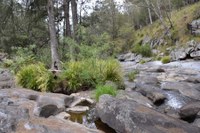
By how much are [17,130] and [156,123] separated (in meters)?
2.06

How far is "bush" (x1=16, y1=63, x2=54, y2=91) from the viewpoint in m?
7.66

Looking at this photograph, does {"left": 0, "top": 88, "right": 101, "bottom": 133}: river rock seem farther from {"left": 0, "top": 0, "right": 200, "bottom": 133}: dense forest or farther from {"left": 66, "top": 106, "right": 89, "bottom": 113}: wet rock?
{"left": 66, "top": 106, "right": 89, "bottom": 113}: wet rock

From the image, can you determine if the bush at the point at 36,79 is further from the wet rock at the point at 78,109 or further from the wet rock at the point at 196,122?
the wet rock at the point at 196,122

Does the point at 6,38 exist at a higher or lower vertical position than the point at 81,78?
higher

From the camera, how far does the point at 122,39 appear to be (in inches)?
1463

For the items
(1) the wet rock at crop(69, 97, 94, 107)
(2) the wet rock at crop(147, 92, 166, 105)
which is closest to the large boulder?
(1) the wet rock at crop(69, 97, 94, 107)

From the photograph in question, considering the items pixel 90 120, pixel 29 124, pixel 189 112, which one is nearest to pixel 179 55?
pixel 189 112

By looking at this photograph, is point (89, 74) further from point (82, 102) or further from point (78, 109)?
point (78, 109)

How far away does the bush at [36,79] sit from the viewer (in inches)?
301

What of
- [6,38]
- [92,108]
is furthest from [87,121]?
[6,38]

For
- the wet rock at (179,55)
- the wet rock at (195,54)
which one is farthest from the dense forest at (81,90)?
the wet rock at (195,54)

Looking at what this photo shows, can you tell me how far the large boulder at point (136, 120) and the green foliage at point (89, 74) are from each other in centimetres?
296

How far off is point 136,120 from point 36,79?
474cm

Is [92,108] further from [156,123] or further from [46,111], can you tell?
[156,123]
